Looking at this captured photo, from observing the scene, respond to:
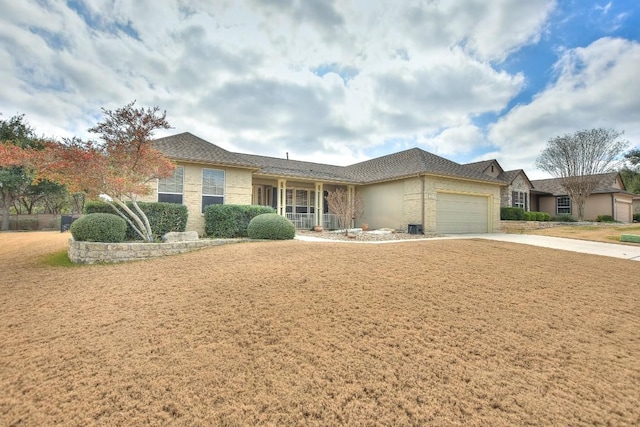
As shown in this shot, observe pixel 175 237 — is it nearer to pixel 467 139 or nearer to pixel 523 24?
pixel 523 24

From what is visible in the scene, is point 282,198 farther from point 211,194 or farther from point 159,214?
point 159,214

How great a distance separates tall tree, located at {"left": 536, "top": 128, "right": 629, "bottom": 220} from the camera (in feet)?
73.7

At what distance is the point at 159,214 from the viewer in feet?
33.8

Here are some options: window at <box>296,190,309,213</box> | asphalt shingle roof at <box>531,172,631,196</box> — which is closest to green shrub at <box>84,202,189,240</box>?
window at <box>296,190,309,213</box>

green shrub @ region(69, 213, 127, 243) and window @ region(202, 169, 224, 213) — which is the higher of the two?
window @ region(202, 169, 224, 213)

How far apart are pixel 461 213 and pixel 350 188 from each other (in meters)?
6.51

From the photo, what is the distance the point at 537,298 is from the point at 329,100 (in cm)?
1304

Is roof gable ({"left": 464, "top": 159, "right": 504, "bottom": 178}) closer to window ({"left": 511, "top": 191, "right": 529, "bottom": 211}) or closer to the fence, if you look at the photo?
window ({"left": 511, "top": 191, "right": 529, "bottom": 211})

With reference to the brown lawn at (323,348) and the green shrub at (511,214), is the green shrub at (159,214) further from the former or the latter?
the green shrub at (511,214)

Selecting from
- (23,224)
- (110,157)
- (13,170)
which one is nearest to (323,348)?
(110,157)

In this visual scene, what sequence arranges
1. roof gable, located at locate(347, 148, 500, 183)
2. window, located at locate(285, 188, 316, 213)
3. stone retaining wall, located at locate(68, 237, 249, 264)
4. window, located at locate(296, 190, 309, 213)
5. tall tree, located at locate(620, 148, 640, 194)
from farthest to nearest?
tall tree, located at locate(620, 148, 640, 194) → window, located at locate(296, 190, 309, 213) → window, located at locate(285, 188, 316, 213) → roof gable, located at locate(347, 148, 500, 183) → stone retaining wall, located at locate(68, 237, 249, 264)

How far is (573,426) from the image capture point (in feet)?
6.40

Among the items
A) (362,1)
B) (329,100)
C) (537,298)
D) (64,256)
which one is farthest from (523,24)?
(64,256)

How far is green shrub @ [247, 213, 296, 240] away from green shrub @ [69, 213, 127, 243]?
3849 millimetres
